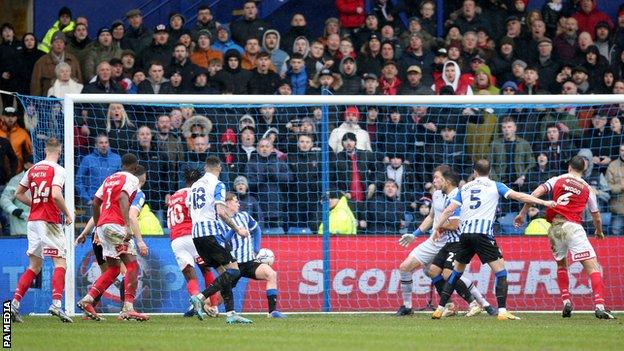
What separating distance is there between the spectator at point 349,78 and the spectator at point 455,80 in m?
1.24

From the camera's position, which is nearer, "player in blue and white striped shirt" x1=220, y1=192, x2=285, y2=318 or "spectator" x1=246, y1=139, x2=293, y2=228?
"player in blue and white striped shirt" x1=220, y1=192, x2=285, y2=318

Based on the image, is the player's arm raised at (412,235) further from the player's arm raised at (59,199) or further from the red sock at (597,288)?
the player's arm raised at (59,199)

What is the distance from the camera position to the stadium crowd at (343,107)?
64.6 ft

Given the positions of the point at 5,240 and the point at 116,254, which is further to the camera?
the point at 5,240

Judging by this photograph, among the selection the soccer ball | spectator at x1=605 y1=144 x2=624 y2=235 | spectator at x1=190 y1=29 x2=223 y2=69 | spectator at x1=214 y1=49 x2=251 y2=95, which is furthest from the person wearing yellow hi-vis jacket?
spectator at x1=190 y1=29 x2=223 y2=69

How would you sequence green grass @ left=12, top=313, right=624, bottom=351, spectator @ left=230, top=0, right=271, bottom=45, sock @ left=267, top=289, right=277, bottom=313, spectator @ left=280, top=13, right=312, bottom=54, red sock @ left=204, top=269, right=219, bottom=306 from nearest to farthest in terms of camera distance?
green grass @ left=12, top=313, right=624, bottom=351 < sock @ left=267, top=289, right=277, bottom=313 < red sock @ left=204, top=269, right=219, bottom=306 < spectator @ left=230, top=0, right=271, bottom=45 < spectator @ left=280, top=13, right=312, bottom=54

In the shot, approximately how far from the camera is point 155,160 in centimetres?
1978

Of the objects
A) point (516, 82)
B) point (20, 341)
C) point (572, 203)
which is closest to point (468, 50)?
point (516, 82)

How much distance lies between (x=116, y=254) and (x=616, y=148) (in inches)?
333

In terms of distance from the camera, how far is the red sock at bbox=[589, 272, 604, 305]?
16672 millimetres

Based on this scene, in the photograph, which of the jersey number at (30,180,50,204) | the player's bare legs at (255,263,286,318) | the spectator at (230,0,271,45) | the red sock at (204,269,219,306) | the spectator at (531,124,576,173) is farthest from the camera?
the spectator at (230,0,271,45)

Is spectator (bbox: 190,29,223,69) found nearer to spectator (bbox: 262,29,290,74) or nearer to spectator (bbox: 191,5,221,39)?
spectator (bbox: 191,5,221,39)

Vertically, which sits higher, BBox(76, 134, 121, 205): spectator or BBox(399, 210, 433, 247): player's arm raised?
BBox(76, 134, 121, 205): spectator

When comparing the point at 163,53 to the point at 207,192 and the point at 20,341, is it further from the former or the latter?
the point at 20,341
